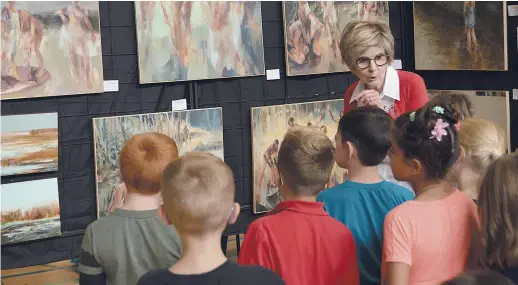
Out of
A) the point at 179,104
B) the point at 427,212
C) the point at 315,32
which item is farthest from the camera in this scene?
the point at 315,32

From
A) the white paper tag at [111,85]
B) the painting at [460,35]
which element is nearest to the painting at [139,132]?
the white paper tag at [111,85]

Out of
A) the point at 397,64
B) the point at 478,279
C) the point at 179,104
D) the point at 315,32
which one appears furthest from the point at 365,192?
the point at 397,64

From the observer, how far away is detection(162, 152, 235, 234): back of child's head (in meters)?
2.57

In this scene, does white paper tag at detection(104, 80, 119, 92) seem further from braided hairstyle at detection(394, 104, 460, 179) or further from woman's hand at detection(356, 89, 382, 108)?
braided hairstyle at detection(394, 104, 460, 179)

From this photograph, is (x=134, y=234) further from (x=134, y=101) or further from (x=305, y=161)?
(x=134, y=101)

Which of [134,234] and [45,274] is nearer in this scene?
[134,234]

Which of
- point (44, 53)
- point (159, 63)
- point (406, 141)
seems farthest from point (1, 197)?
point (406, 141)

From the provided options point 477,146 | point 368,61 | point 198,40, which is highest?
point 198,40

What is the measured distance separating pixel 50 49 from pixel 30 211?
1444mm

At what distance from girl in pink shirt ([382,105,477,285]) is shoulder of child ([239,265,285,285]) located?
0.67 metres

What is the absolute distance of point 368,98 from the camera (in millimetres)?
4383

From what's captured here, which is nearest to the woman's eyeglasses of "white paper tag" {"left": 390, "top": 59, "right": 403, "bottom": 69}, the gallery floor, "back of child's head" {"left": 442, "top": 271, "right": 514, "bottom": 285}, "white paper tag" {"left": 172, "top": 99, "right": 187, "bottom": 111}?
A: "back of child's head" {"left": 442, "top": 271, "right": 514, "bottom": 285}

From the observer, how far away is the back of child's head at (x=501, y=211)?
2.98 m

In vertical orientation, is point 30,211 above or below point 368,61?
below
